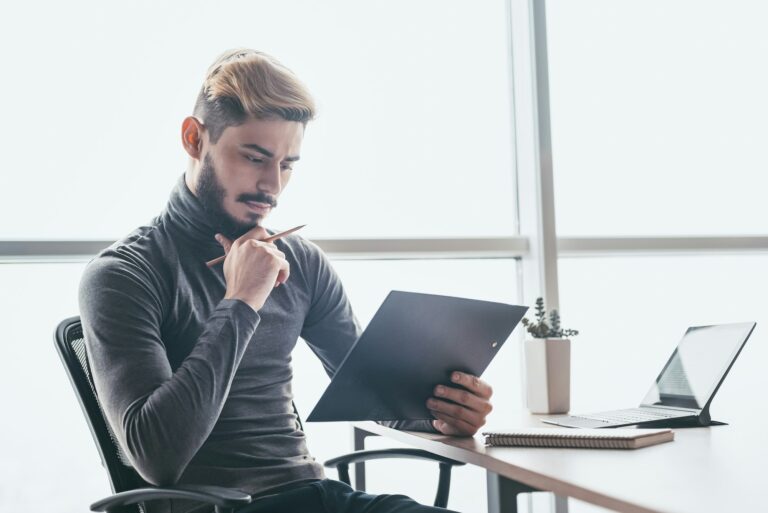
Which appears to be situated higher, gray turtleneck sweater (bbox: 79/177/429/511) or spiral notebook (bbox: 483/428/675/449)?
gray turtleneck sweater (bbox: 79/177/429/511)

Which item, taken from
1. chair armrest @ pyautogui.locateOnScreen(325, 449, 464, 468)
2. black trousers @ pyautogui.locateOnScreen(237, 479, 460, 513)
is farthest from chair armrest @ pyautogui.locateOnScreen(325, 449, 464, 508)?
black trousers @ pyautogui.locateOnScreen(237, 479, 460, 513)

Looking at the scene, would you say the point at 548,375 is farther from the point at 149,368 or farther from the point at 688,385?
the point at 149,368

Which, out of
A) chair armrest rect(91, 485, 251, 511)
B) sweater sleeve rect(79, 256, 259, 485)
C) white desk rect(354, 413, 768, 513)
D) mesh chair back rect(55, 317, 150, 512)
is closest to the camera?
white desk rect(354, 413, 768, 513)

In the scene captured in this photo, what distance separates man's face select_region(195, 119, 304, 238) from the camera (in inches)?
66.1

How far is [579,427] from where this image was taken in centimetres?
161

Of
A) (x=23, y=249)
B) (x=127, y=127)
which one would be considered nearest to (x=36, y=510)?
(x=23, y=249)

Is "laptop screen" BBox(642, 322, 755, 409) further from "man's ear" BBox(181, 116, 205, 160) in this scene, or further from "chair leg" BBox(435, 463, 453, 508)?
"man's ear" BBox(181, 116, 205, 160)

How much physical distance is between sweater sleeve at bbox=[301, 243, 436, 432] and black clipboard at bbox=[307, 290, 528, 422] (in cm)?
35

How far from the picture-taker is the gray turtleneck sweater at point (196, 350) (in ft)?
4.38

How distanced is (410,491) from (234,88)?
1489 millimetres

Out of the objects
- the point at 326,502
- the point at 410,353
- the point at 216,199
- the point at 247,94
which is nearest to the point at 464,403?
the point at 410,353

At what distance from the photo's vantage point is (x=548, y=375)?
2.08 m

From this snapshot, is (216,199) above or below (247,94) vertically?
below

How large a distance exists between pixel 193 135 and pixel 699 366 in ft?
4.25
